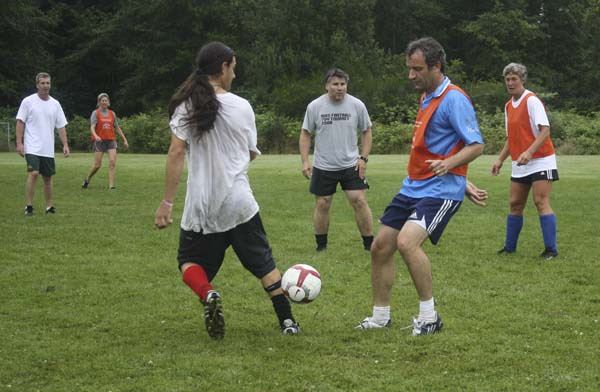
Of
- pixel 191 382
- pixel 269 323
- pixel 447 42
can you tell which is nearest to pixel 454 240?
pixel 269 323

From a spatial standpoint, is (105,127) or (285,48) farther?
(285,48)

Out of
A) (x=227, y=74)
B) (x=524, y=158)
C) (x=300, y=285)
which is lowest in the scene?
(x=300, y=285)

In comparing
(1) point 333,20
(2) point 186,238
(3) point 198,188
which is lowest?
(2) point 186,238

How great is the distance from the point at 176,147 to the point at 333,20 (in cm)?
5008

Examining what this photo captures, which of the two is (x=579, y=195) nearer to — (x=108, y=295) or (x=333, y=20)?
(x=108, y=295)

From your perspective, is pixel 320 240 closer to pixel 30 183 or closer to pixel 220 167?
pixel 220 167

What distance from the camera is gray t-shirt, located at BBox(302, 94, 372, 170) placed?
33.1 ft

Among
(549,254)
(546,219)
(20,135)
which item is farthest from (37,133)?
(549,254)

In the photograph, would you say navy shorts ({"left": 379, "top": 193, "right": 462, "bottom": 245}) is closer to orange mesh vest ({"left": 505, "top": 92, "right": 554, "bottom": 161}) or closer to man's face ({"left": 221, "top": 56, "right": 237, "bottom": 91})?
man's face ({"left": 221, "top": 56, "right": 237, "bottom": 91})

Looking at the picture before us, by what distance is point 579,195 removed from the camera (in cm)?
1638

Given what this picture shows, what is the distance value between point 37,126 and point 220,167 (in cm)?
823

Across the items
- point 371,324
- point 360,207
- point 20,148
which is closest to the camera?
point 371,324

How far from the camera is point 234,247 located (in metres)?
6.07

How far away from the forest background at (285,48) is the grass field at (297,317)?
33.1 metres
